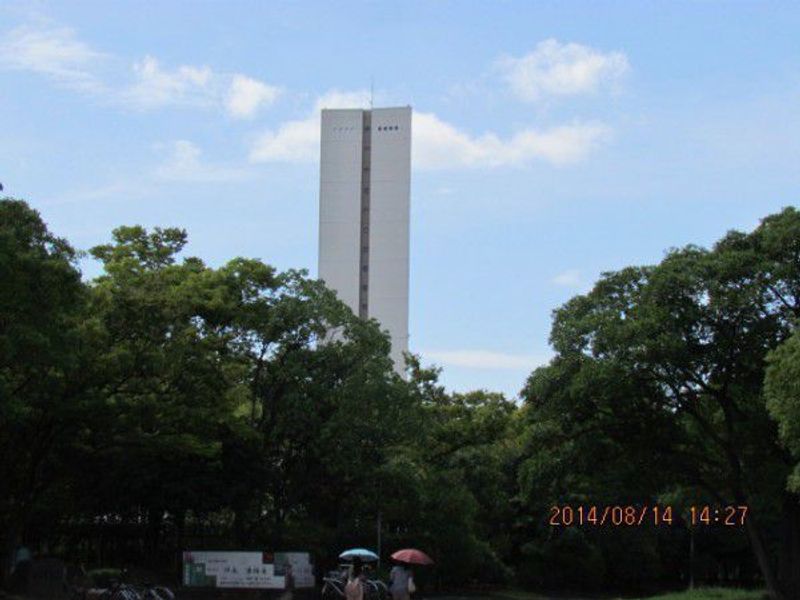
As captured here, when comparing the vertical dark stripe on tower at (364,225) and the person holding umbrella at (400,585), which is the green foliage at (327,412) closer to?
the person holding umbrella at (400,585)

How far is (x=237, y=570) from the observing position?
1081 inches

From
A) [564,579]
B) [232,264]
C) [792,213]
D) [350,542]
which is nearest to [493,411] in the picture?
[564,579]

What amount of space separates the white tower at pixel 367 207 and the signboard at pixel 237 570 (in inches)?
2263

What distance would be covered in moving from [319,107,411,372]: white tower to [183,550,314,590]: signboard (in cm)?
5748

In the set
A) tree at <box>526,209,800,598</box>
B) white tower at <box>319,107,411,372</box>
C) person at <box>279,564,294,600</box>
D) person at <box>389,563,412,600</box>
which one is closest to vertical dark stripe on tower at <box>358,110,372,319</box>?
white tower at <box>319,107,411,372</box>

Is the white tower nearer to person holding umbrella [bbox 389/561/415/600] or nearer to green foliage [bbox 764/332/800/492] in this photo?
green foliage [bbox 764/332/800/492]

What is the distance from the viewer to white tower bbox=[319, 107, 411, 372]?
85.2 m

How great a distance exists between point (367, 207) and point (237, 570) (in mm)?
60458

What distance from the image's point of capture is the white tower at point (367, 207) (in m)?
85.2

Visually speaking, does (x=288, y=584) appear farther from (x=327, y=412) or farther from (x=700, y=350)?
(x=700, y=350)

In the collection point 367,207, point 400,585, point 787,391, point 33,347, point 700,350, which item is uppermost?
point 367,207

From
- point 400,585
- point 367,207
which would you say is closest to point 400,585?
point 400,585

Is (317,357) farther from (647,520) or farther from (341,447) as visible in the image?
(647,520)

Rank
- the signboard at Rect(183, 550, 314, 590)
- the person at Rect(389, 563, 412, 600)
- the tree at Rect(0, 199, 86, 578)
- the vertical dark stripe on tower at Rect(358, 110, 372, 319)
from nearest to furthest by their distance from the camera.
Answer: the person at Rect(389, 563, 412, 600) < the tree at Rect(0, 199, 86, 578) < the signboard at Rect(183, 550, 314, 590) < the vertical dark stripe on tower at Rect(358, 110, 372, 319)
